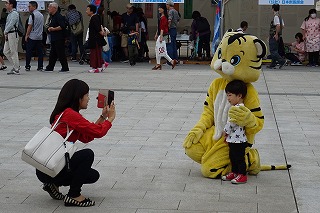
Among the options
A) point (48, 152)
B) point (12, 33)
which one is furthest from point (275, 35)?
point (48, 152)

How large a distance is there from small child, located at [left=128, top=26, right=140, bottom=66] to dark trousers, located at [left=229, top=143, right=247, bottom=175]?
12482 millimetres

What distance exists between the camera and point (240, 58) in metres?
6.98

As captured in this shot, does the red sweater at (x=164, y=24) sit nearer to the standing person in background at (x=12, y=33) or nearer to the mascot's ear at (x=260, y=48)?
the standing person in background at (x=12, y=33)

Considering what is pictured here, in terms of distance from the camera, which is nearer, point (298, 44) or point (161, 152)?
point (161, 152)

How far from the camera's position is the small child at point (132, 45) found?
19.1 m

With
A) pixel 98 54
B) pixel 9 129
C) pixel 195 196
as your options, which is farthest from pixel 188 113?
pixel 98 54

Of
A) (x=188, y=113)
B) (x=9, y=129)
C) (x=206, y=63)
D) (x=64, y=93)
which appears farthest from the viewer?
(x=206, y=63)

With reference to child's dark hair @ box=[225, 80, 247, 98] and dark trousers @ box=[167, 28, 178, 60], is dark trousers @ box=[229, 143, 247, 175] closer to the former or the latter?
child's dark hair @ box=[225, 80, 247, 98]

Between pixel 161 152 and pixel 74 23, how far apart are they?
1193cm

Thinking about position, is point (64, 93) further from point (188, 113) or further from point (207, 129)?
point (188, 113)

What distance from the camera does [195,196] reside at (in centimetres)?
643

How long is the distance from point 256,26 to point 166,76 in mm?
4296

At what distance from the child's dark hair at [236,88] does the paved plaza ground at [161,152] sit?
2.92ft

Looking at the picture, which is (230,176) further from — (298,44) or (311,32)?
(298,44)
